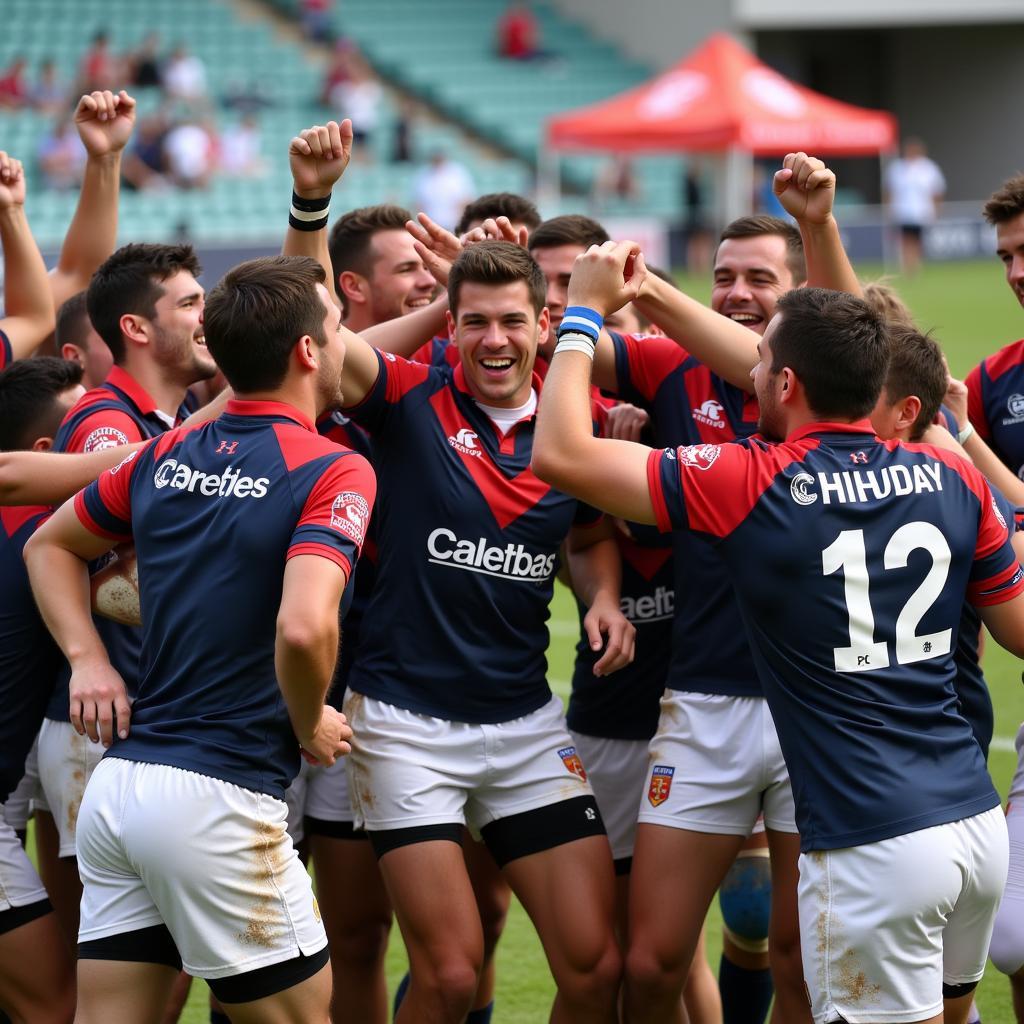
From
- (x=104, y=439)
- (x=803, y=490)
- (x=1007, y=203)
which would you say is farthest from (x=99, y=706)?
(x=1007, y=203)

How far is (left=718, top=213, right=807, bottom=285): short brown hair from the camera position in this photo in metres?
5.25

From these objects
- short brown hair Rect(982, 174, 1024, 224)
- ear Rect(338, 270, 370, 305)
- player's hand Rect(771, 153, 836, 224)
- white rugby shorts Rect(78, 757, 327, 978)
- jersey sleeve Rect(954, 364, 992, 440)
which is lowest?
white rugby shorts Rect(78, 757, 327, 978)

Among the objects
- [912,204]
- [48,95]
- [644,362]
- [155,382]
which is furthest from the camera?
[912,204]

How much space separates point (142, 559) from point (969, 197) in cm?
4133

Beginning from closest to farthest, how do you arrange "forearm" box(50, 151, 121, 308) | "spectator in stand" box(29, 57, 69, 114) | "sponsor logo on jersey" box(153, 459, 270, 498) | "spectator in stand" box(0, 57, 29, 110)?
"sponsor logo on jersey" box(153, 459, 270, 498)
"forearm" box(50, 151, 121, 308)
"spectator in stand" box(29, 57, 69, 114)
"spectator in stand" box(0, 57, 29, 110)

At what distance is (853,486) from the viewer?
3.82 meters

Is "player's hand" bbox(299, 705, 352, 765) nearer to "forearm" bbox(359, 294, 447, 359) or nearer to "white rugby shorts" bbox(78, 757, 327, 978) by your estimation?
"white rugby shorts" bbox(78, 757, 327, 978)

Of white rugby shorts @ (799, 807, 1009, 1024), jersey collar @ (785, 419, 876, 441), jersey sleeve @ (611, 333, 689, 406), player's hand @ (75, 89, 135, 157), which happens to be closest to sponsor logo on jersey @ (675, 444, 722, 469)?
jersey collar @ (785, 419, 876, 441)

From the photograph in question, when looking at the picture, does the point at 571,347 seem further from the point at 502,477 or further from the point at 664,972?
the point at 664,972

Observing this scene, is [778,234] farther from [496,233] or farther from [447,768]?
[447,768]

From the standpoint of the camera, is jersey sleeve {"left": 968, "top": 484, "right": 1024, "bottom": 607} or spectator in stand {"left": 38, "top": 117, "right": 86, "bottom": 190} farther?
spectator in stand {"left": 38, "top": 117, "right": 86, "bottom": 190}

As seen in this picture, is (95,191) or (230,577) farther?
(95,191)

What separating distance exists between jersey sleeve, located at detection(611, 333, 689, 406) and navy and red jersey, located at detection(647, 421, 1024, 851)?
45.2 inches

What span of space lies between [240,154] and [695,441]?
24086 millimetres
